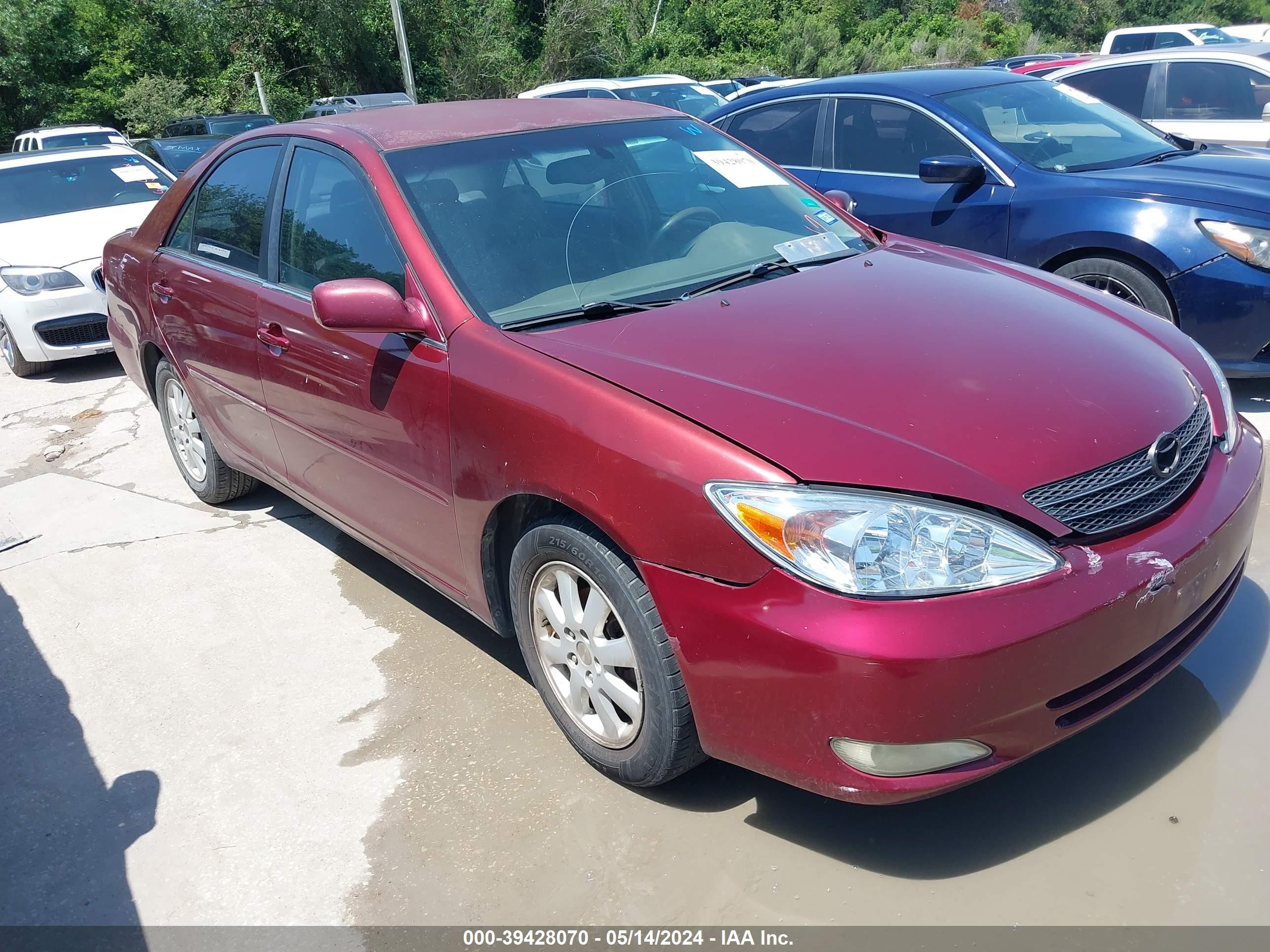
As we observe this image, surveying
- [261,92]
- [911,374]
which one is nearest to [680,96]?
[911,374]

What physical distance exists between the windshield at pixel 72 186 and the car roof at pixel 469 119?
18.1 ft

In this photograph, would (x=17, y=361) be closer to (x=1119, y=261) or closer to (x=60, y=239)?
(x=60, y=239)

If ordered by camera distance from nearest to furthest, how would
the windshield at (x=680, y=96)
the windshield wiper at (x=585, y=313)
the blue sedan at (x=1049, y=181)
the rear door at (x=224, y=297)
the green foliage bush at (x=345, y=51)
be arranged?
the windshield wiper at (x=585, y=313) < the rear door at (x=224, y=297) < the blue sedan at (x=1049, y=181) < the windshield at (x=680, y=96) < the green foliage bush at (x=345, y=51)

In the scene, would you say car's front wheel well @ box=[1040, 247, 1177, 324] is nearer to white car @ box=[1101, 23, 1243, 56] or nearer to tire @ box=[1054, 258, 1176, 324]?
tire @ box=[1054, 258, 1176, 324]

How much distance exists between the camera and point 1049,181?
17.0ft

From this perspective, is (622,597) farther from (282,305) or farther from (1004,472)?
(282,305)

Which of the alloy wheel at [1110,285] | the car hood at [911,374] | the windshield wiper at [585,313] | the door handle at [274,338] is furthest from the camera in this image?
the alloy wheel at [1110,285]

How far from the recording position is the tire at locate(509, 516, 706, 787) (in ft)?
7.91

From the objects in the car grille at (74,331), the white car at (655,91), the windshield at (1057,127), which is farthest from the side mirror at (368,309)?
the white car at (655,91)

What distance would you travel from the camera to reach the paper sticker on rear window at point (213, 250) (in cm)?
410

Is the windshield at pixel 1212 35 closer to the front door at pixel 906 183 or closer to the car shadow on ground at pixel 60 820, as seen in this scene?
the front door at pixel 906 183

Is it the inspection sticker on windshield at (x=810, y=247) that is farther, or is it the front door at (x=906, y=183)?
the front door at (x=906, y=183)

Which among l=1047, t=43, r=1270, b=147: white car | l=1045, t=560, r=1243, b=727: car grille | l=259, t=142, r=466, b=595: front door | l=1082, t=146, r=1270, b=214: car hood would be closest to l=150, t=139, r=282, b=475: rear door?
l=259, t=142, r=466, b=595: front door

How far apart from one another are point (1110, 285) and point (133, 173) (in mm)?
7991
